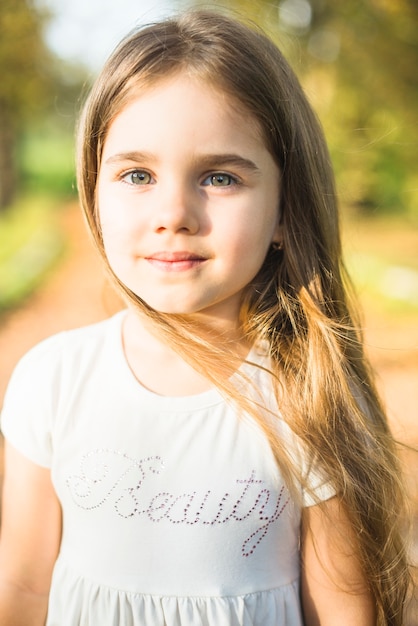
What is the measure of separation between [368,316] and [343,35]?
438cm

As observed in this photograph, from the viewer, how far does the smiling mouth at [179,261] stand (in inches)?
64.2

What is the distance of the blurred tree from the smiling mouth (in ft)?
28.4

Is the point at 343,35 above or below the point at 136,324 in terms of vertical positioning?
above

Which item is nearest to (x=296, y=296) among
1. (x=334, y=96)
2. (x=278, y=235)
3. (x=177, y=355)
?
(x=278, y=235)

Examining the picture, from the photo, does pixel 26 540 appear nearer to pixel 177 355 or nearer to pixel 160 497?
pixel 160 497

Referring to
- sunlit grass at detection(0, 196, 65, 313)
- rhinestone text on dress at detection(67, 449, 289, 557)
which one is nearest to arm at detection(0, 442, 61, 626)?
rhinestone text on dress at detection(67, 449, 289, 557)

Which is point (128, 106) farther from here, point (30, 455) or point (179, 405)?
point (30, 455)

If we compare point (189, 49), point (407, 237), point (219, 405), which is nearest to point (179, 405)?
point (219, 405)

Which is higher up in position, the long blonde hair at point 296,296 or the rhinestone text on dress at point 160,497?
the long blonde hair at point 296,296

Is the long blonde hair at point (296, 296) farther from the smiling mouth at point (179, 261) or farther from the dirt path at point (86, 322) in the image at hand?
the dirt path at point (86, 322)

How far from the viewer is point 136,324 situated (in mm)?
1943

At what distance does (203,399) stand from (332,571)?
1.68ft

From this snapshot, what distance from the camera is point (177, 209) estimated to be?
1.58m

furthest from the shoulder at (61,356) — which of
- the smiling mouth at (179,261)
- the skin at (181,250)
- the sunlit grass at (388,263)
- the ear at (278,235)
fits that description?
the sunlit grass at (388,263)
